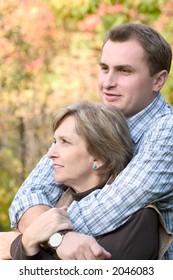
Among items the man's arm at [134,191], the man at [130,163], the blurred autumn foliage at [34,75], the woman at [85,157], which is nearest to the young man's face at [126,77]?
the man at [130,163]

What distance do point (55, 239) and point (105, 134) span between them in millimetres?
463

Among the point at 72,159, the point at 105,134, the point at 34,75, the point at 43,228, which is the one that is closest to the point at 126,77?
the point at 105,134

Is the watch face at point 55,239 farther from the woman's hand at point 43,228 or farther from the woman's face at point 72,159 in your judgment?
the woman's face at point 72,159

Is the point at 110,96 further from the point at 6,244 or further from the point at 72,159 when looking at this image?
the point at 6,244

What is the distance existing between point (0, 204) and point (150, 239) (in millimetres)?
6090

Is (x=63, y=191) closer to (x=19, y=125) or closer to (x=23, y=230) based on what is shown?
(x=23, y=230)

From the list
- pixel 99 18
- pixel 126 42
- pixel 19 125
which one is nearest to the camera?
pixel 126 42

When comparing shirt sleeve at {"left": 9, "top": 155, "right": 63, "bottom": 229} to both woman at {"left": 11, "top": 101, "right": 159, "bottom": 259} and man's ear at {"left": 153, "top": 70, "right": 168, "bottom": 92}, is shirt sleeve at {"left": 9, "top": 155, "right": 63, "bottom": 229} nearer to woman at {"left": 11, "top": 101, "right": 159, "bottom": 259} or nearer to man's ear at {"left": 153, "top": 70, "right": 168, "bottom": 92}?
woman at {"left": 11, "top": 101, "right": 159, "bottom": 259}

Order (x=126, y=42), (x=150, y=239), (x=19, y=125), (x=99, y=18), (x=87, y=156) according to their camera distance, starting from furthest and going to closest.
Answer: (x=19, y=125)
(x=99, y=18)
(x=126, y=42)
(x=87, y=156)
(x=150, y=239)

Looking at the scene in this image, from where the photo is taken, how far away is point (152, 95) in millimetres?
3291

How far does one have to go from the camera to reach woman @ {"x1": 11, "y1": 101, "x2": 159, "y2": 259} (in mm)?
2848

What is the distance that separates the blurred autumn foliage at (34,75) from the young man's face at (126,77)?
550 cm

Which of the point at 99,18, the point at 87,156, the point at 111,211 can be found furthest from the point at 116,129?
the point at 99,18
